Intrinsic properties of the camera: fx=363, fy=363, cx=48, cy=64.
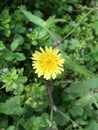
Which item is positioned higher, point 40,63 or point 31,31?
point 31,31

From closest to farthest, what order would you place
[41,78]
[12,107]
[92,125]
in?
[12,107]
[92,125]
[41,78]

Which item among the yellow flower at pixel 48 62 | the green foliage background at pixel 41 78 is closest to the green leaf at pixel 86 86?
the green foliage background at pixel 41 78

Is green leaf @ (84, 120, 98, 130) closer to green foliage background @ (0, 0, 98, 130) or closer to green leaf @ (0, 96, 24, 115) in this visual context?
green foliage background @ (0, 0, 98, 130)

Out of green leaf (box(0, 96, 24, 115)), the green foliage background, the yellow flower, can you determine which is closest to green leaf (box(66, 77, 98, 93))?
the green foliage background

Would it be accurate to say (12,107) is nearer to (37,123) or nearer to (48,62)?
(37,123)

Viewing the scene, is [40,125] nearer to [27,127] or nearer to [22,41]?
[27,127]

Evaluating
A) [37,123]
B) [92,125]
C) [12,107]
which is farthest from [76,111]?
[12,107]

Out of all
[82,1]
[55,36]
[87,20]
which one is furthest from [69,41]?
[82,1]
